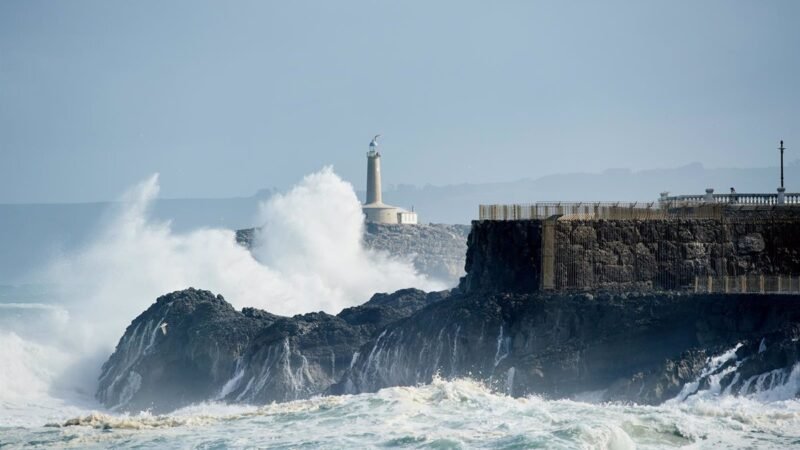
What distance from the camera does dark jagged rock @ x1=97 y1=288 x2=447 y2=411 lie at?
47250 mm

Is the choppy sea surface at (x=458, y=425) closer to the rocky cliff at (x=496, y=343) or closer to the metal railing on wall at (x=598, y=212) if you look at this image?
the rocky cliff at (x=496, y=343)

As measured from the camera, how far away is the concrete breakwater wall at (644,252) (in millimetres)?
42812

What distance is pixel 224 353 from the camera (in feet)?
161

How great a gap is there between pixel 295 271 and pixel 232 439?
150ft

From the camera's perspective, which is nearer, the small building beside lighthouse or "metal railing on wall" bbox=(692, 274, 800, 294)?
"metal railing on wall" bbox=(692, 274, 800, 294)

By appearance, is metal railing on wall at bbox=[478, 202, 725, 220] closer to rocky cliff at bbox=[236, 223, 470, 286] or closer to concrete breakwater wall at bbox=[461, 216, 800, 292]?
concrete breakwater wall at bbox=[461, 216, 800, 292]

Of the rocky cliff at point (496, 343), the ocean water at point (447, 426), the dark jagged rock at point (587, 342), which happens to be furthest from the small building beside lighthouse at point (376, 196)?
the ocean water at point (447, 426)

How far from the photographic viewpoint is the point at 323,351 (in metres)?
48.4

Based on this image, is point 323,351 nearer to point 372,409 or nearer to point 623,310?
point 623,310

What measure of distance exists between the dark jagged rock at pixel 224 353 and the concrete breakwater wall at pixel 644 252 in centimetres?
710

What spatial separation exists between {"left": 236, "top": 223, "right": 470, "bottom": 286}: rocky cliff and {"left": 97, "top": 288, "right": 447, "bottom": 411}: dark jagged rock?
34.2 m

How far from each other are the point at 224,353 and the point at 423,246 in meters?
46.6

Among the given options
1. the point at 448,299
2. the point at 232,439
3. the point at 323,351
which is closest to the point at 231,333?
the point at 323,351

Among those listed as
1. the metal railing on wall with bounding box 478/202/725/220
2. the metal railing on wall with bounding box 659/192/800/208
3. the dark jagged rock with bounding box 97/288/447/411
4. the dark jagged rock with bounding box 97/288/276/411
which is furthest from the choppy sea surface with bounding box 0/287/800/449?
the dark jagged rock with bounding box 97/288/276/411
